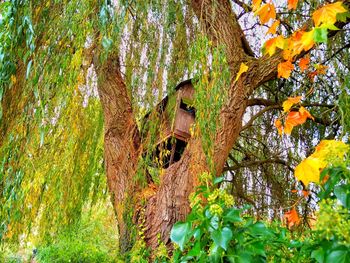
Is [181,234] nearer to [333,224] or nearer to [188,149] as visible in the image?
[333,224]

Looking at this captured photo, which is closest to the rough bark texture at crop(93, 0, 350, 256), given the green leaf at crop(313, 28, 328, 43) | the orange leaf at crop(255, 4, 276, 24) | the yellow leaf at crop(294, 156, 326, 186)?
the orange leaf at crop(255, 4, 276, 24)

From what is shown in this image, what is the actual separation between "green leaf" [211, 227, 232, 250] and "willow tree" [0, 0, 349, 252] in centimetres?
73

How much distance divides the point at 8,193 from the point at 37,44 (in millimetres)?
537

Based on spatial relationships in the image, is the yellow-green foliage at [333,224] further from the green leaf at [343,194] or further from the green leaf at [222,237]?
the green leaf at [222,237]

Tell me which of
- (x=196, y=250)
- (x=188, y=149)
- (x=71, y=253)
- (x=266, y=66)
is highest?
(x=266, y=66)

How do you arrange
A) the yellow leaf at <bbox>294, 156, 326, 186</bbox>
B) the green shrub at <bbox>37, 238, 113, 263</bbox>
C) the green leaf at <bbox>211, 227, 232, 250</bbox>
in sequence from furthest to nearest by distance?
the green shrub at <bbox>37, 238, 113, 263</bbox> → the yellow leaf at <bbox>294, 156, 326, 186</bbox> → the green leaf at <bbox>211, 227, 232, 250</bbox>

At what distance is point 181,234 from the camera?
34.4 inches

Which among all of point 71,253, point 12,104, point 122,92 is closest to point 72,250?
point 71,253

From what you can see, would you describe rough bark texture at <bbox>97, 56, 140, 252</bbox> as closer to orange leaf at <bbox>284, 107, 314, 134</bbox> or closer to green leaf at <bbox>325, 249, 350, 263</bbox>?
orange leaf at <bbox>284, 107, 314, 134</bbox>

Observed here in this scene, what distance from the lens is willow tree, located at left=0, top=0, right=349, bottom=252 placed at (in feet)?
4.52

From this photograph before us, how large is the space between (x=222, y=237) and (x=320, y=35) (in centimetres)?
77

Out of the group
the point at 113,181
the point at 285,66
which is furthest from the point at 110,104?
the point at 285,66

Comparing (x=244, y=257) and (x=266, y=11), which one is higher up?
(x=266, y=11)

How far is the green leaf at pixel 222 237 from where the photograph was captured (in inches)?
31.8
